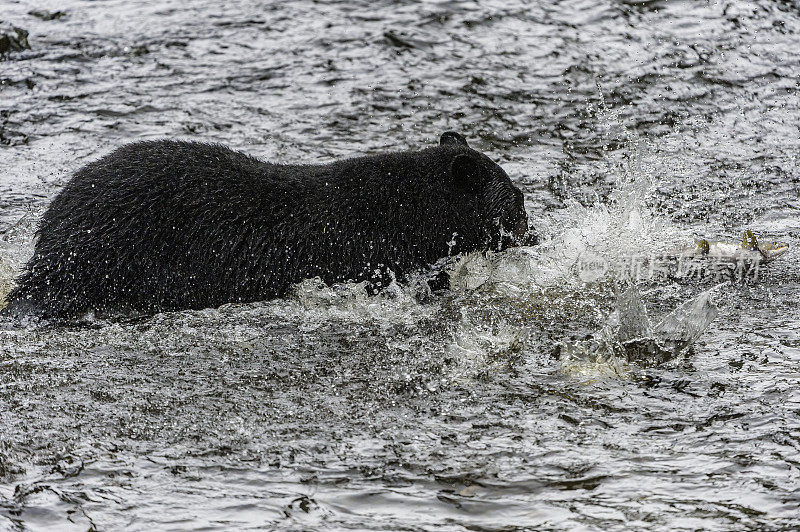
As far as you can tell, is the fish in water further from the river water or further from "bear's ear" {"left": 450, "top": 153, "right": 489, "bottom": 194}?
"bear's ear" {"left": 450, "top": 153, "right": 489, "bottom": 194}

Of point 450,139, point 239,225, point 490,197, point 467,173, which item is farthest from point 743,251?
point 239,225

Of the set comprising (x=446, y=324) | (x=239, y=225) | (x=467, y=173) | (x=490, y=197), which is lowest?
(x=446, y=324)

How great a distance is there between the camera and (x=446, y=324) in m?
6.56

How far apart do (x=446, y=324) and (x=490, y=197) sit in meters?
1.07

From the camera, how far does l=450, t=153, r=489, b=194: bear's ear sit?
686 centimetres

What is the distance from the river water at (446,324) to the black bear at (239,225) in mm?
197

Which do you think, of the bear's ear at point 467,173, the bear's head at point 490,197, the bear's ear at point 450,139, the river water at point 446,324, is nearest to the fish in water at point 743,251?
the river water at point 446,324

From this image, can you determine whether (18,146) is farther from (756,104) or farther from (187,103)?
(756,104)

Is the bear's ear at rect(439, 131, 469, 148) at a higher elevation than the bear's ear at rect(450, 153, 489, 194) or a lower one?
higher

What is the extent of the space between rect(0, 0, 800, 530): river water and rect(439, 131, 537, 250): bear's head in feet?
1.13

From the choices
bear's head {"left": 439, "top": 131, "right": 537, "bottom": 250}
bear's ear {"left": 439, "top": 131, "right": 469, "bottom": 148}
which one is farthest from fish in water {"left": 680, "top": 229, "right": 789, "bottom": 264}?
bear's ear {"left": 439, "top": 131, "right": 469, "bottom": 148}

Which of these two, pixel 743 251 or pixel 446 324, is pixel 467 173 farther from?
pixel 743 251

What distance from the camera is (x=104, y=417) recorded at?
5.27 m

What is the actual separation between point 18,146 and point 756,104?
320 inches
